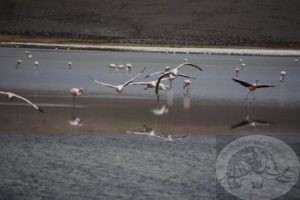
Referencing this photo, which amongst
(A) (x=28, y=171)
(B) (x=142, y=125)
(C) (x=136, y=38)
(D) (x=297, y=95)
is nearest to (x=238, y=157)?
(A) (x=28, y=171)

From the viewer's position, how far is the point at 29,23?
613ft

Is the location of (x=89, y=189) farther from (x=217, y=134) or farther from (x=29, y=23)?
(x=29, y=23)

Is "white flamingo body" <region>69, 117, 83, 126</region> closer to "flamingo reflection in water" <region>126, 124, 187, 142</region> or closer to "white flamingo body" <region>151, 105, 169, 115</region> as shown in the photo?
"flamingo reflection in water" <region>126, 124, 187, 142</region>

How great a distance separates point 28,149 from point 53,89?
15.6m

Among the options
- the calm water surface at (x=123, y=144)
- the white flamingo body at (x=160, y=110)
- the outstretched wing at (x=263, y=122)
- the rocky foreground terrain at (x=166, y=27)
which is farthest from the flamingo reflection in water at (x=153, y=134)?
the rocky foreground terrain at (x=166, y=27)

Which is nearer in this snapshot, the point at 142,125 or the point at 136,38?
the point at 142,125

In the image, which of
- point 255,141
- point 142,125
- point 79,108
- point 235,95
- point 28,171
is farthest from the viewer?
point 235,95

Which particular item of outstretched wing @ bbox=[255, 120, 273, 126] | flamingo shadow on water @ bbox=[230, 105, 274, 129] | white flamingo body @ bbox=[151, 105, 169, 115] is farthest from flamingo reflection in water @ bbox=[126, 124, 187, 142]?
outstretched wing @ bbox=[255, 120, 273, 126]

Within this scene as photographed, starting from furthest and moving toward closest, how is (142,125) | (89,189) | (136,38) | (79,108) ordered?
(136,38), (79,108), (142,125), (89,189)

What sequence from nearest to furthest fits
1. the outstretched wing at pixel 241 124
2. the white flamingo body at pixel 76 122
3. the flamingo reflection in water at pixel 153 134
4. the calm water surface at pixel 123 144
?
the calm water surface at pixel 123 144
the flamingo reflection in water at pixel 153 134
the white flamingo body at pixel 76 122
the outstretched wing at pixel 241 124

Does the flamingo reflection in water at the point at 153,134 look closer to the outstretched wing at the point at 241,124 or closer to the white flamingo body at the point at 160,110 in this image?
the outstretched wing at the point at 241,124

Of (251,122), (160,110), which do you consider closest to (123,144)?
(251,122)
